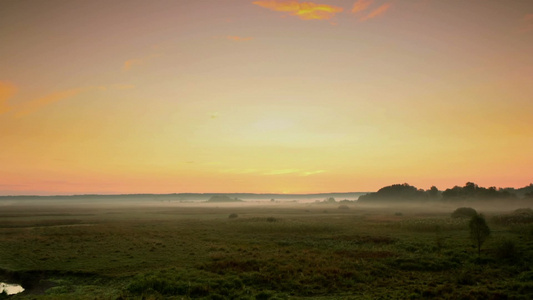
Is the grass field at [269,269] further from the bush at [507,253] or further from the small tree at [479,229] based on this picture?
the small tree at [479,229]

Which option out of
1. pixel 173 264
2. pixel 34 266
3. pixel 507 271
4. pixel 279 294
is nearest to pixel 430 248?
pixel 507 271

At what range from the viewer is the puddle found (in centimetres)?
2417

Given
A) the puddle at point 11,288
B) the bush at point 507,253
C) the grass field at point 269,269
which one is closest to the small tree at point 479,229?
the grass field at point 269,269

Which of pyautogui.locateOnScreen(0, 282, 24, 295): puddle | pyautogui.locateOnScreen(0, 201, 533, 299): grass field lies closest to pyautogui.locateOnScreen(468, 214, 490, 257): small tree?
pyautogui.locateOnScreen(0, 201, 533, 299): grass field

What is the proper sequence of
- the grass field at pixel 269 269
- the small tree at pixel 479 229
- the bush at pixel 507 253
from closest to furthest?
1. the grass field at pixel 269 269
2. the bush at pixel 507 253
3. the small tree at pixel 479 229

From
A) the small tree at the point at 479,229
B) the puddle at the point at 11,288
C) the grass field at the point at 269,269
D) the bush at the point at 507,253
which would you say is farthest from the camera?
the small tree at the point at 479,229

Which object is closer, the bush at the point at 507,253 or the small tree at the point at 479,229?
the bush at the point at 507,253

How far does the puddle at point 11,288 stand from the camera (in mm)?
24175

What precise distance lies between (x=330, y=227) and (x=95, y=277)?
46.3 m

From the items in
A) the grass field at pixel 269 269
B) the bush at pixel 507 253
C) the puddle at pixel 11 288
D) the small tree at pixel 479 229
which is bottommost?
the puddle at pixel 11 288

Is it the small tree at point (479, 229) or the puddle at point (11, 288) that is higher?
the small tree at point (479, 229)

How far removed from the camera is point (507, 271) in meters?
25.4

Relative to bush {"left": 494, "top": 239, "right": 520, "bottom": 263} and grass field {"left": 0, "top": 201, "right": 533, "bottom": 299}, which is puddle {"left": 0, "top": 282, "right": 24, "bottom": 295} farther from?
bush {"left": 494, "top": 239, "right": 520, "bottom": 263}

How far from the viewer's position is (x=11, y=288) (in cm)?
2508
